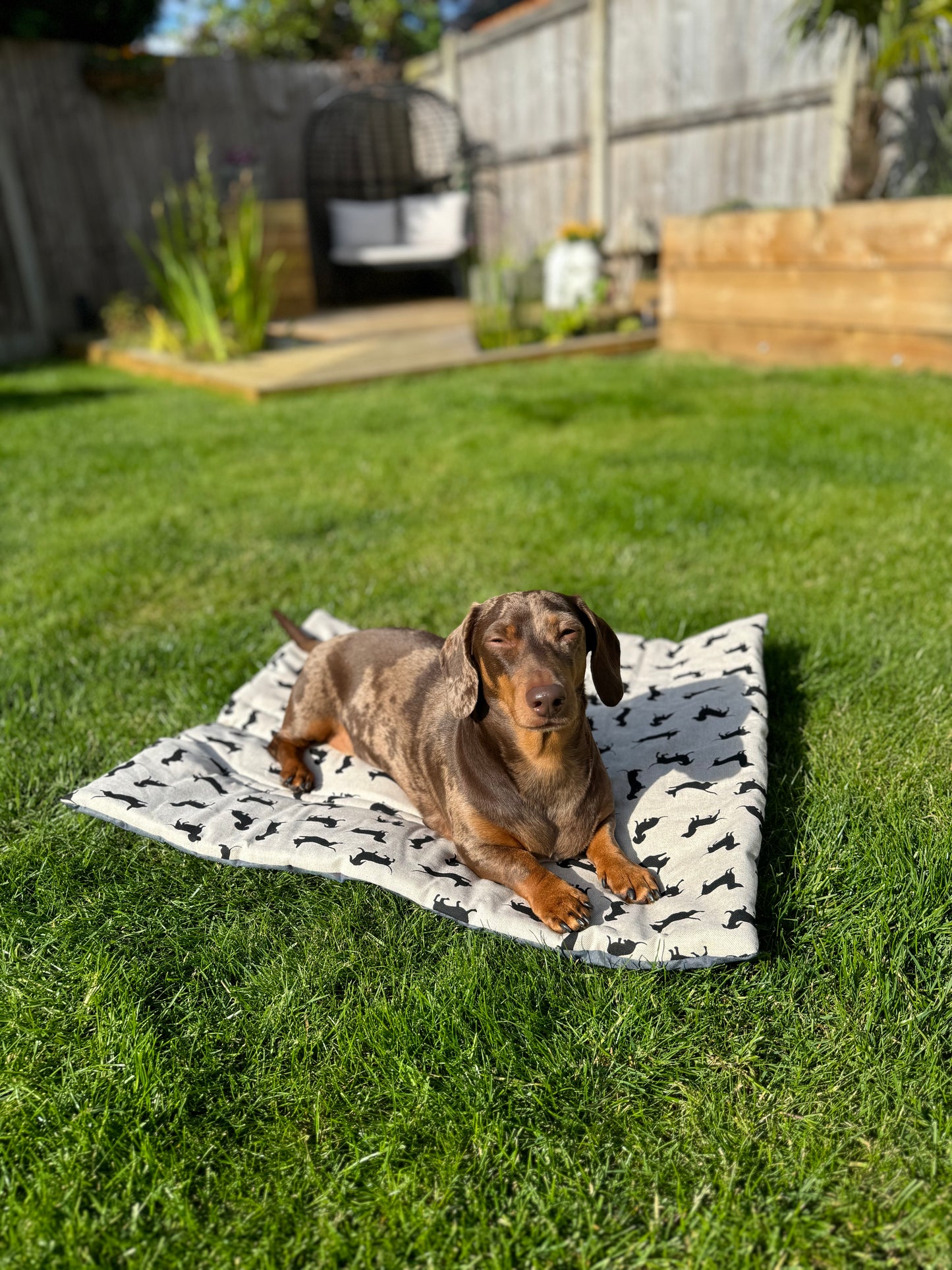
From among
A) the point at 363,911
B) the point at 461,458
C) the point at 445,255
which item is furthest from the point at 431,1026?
the point at 445,255

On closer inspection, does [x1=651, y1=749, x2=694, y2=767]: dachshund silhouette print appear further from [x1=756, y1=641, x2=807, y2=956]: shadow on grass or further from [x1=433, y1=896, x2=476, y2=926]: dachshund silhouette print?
[x1=433, y1=896, x2=476, y2=926]: dachshund silhouette print

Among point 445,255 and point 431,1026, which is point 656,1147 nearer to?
point 431,1026

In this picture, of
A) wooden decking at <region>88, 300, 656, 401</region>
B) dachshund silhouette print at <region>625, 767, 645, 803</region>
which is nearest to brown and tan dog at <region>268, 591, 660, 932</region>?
dachshund silhouette print at <region>625, 767, 645, 803</region>

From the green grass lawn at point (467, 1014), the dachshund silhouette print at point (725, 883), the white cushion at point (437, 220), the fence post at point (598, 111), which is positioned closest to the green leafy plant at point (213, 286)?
the white cushion at point (437, 220)

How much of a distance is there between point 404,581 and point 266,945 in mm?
2105

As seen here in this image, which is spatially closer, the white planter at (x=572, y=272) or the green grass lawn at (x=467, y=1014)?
the green grass lawn at (x=467, y=1014)

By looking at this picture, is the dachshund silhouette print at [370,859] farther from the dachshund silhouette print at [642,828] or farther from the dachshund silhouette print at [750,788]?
the dachshund silhouette print at [750,788]

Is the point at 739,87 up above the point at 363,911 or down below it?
above

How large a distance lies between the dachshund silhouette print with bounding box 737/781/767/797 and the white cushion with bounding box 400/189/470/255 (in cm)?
1100

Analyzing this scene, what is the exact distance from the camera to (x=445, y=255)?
38.5 feet

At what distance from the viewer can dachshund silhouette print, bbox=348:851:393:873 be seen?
2.15 meters

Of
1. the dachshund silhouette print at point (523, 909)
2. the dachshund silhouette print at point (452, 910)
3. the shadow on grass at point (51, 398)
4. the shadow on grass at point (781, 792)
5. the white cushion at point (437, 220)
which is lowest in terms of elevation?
the shadow on grass at point (781, 792)

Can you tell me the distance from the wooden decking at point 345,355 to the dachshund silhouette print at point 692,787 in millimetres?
5867

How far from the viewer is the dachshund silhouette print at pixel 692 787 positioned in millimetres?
2371
